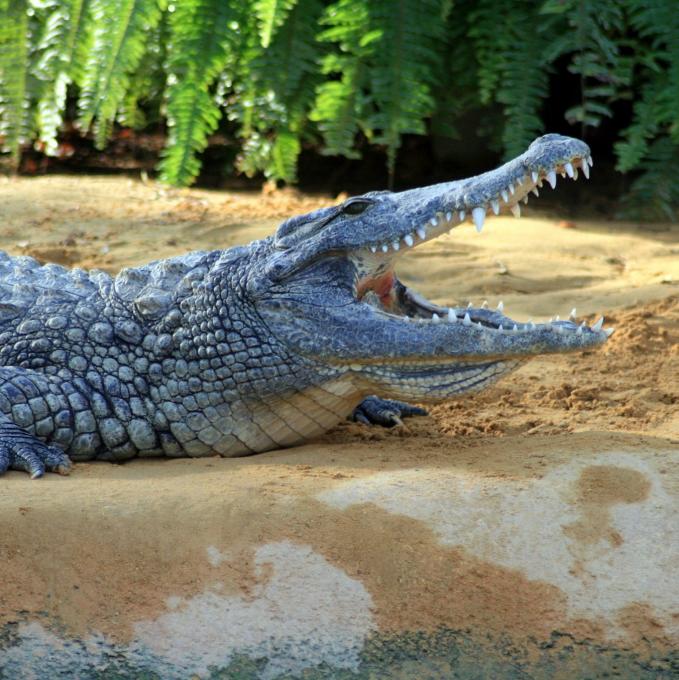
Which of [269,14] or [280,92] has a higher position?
[269,14]

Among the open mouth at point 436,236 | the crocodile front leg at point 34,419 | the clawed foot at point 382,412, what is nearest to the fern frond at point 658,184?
the clawed foot at point 382,412

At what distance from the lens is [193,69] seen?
24.6 ft

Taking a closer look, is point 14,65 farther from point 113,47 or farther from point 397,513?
point 397,513

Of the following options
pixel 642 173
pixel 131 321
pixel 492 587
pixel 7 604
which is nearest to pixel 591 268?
pixel 642 173

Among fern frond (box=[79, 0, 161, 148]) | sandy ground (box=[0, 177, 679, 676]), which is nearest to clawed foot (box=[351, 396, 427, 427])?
sandy ground (box=[0, 177, 679, 676])

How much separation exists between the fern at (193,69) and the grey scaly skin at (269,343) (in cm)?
303

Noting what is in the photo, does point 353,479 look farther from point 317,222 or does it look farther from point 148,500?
point 317,222

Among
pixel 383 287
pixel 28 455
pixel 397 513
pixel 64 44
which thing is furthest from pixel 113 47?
pixel 397 513

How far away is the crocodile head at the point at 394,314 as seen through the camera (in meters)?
4.26

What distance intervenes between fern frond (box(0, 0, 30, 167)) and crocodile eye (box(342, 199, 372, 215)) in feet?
12.9

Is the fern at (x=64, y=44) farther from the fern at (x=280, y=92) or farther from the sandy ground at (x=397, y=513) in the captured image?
the sandy ground at (x=397, y=513)

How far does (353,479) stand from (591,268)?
11.4ft

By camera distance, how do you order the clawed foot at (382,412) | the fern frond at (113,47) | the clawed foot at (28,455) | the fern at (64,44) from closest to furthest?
1. the clawed foot at (28,455)
2. the clawed foot at (382,412)
3. the fern frond at (113,47)
4. the fern at (64,44)

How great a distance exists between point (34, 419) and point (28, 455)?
10.5 inches
